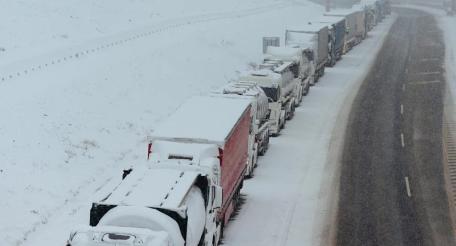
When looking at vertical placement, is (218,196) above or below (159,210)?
below

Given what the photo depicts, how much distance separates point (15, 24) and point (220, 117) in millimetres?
29827

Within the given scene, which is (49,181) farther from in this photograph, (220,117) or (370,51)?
(370,51)

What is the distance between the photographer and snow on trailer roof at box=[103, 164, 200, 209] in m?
15.9

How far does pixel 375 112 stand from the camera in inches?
1666

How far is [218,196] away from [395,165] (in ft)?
43.8

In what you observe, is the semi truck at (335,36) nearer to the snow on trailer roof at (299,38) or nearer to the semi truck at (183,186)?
the snow on trailer roof at (299,38)

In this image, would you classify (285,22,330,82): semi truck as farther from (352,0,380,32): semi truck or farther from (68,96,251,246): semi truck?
(352,0,380,32): semi truck

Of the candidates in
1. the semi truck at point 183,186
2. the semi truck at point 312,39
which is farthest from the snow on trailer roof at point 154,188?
the semi truck at point 312,39

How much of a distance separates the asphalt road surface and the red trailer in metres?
3.83

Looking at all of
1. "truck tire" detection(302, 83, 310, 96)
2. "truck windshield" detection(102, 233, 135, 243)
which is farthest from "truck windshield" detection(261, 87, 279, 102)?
"truck windshield" detection(102, 233, 135, 243)

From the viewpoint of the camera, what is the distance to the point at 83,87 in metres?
37.2

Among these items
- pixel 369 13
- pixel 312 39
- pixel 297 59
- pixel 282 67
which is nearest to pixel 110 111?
pixel 282 67

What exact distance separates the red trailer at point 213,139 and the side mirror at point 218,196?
25.8 inches

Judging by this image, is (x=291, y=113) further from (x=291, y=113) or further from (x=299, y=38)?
(x=299, y=38)
